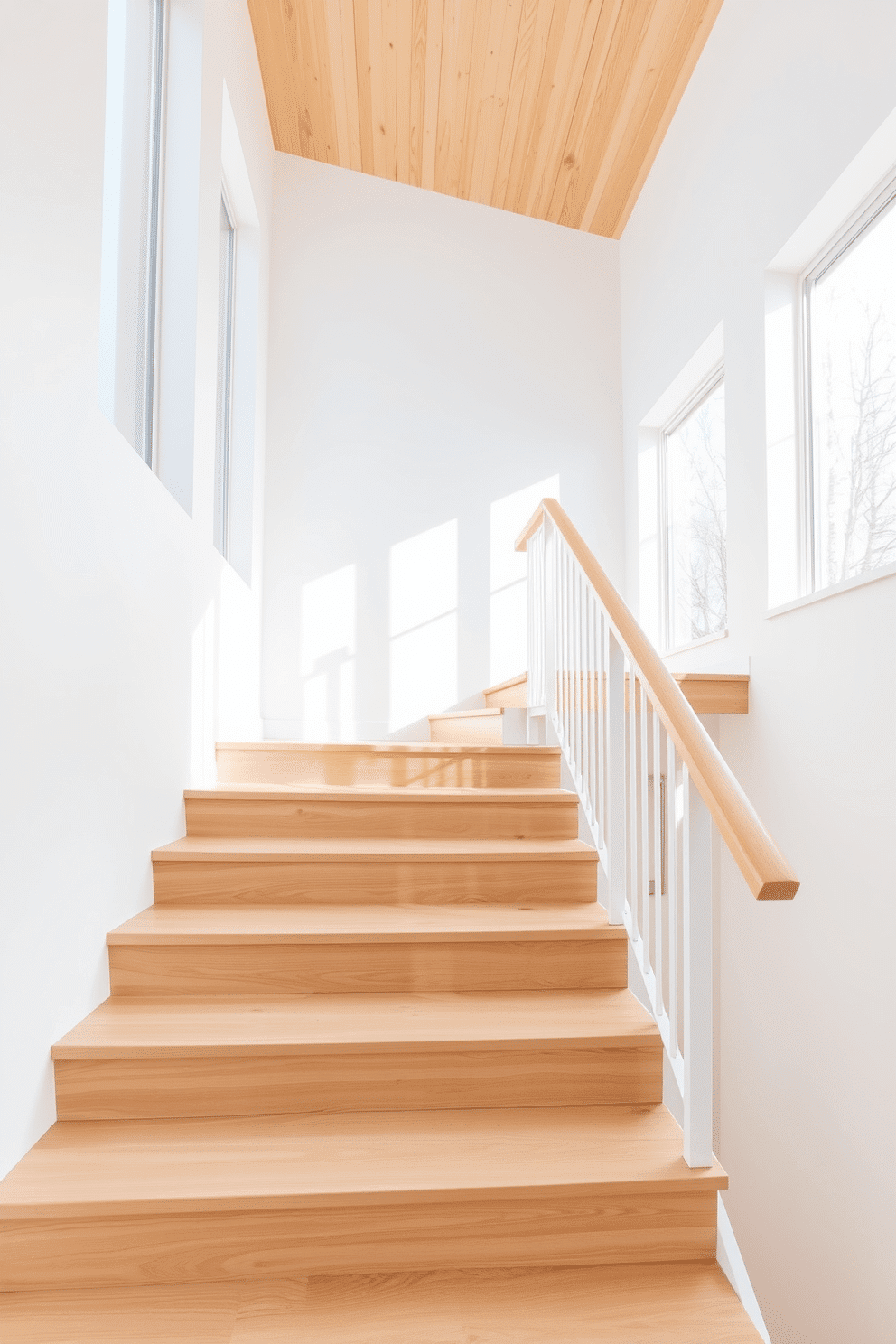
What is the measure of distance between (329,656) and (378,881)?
7.41ft

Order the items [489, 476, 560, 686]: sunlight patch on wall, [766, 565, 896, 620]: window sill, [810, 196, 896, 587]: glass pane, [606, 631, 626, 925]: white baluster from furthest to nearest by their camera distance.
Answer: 1. [489, 476, 560, 686]: sunlight patch on wall
2. [810, 196, 896, 587]: glass pane
3. [766, 565, 896, 620]: window sill
4. [606, 631, 626, 925]: white baluster

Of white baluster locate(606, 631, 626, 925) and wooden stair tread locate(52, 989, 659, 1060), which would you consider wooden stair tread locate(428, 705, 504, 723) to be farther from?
wooden stair tread locate(52, 989, 659, 1060)

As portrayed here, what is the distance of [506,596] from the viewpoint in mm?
4660

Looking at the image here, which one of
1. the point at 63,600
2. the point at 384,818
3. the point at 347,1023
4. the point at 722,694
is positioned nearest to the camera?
the point at 63,600

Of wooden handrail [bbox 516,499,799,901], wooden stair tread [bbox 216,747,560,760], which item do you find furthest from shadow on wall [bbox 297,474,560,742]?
Answer: wooden handrail [bbox 516,499,799,901]

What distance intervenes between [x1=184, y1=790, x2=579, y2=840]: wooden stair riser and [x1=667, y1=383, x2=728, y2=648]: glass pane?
1368 millimetres

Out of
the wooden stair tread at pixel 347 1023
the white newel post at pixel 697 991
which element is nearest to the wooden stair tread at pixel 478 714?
the wooden stair tread at pixel 347 1023

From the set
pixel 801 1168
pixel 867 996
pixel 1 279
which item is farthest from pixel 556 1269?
pixel 1 279

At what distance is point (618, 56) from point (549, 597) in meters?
2.48

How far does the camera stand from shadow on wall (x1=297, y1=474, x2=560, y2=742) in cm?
448

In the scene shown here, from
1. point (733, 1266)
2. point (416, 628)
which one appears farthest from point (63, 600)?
point (416, 628)

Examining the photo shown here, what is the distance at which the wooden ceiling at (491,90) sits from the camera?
3588 mm

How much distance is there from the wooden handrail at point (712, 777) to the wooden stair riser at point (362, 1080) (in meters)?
0.66

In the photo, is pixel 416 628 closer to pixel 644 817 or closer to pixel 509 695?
pixel 509 695
